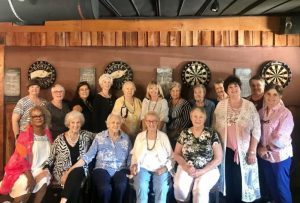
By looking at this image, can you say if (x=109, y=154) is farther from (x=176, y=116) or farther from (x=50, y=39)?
(x=50, y=39)

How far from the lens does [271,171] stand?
12.3ft

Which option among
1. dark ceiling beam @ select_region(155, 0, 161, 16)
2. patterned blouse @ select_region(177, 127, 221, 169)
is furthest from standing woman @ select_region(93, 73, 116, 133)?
patterned blouse @ select_region(177, 127, 221, 169)

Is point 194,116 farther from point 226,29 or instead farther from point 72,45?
point 72,45

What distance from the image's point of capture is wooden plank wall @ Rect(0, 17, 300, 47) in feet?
16.5

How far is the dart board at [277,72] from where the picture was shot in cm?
500

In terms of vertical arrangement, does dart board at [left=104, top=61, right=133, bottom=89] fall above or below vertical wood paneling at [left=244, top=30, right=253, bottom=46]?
below

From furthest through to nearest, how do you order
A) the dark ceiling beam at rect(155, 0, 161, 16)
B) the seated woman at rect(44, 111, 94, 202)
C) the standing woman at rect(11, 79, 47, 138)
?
the standing woman at rect(11, 79, 47, 138)
the dark ceiling beam at rect(155, 0, 161, 16)
the seated woman at rect(44, 111, 94, 202)

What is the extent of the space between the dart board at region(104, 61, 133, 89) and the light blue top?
1476 mm

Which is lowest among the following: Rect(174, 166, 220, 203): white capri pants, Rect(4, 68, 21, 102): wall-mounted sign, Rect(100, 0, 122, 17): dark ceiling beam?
Rect(174, 166, 220, 203): white capri pants

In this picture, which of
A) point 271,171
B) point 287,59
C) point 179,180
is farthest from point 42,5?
point 287,59

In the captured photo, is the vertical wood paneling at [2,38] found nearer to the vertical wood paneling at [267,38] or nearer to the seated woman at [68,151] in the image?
the seated woman at [68,151]

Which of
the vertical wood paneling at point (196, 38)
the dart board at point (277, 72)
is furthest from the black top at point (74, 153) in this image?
the dart board at point (277, 72)

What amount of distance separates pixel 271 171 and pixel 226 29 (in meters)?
2.26

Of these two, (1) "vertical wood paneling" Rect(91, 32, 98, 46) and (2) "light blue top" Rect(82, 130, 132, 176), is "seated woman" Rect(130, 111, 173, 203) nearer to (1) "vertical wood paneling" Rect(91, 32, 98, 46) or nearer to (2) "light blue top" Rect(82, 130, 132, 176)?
(2) "light blue top" Rect(82, 130, 132, 176)
